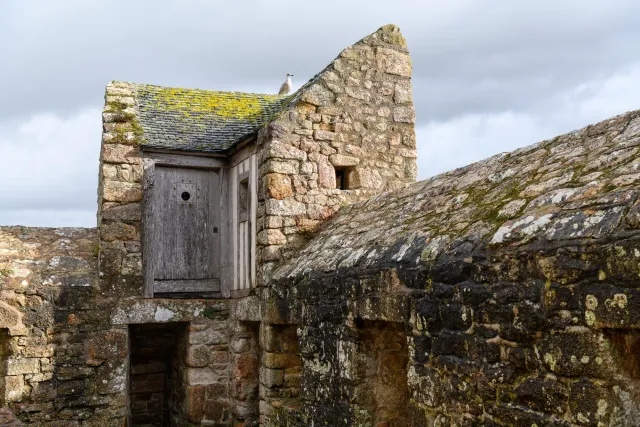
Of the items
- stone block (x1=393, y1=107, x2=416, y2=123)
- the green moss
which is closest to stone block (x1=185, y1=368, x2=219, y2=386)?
the green moss

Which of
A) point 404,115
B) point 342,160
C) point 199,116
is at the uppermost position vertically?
point 199,116

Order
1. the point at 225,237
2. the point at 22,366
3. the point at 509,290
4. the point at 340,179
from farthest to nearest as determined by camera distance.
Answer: the point at 225,237
the point at 340,179
the point at 22,366
the point at 509,290

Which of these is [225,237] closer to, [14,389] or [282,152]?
[282,152]

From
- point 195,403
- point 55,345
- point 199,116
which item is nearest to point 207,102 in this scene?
point 199,116

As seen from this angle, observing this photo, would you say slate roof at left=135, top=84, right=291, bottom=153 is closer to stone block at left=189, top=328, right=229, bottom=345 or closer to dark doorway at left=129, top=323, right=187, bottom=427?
stone block at left=189, top=328, right=229, bottom=345

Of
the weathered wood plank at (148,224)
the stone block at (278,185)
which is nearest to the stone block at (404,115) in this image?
the stone block at (278,185)

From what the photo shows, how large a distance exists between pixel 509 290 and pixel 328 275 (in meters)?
2.39

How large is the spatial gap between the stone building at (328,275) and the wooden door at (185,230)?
27mm

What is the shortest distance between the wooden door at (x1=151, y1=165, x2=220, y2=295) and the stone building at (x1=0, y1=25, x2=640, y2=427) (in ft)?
0.09

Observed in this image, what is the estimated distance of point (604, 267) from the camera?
3.33 metres

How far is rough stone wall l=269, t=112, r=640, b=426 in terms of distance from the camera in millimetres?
3379

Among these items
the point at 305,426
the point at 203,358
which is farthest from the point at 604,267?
the point at 203,358

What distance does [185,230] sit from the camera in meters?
9.14

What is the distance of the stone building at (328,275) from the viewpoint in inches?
142
